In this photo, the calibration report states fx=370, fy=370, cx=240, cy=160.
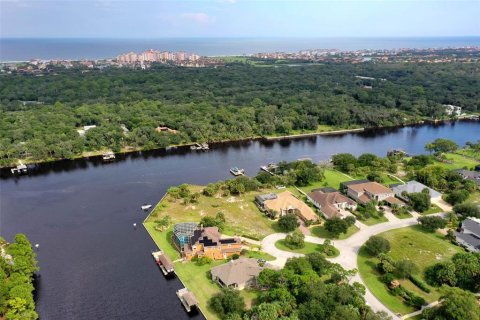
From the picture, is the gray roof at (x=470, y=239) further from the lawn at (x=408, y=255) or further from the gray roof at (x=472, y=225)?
the lawn at (x=408, y=255)

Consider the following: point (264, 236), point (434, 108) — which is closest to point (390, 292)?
point (264, 236)

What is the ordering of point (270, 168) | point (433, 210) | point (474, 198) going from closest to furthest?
point (433, 210) → point (474, 198) → point (270, 168)

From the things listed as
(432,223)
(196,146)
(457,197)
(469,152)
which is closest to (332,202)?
(432,223)

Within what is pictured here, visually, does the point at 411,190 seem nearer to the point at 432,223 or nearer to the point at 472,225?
the point at 432,223

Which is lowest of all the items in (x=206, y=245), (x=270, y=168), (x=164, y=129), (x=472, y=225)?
(x=270, y=168)

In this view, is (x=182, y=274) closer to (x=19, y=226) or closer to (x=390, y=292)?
(x=390, y=292)

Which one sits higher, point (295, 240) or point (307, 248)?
point (295, 240)

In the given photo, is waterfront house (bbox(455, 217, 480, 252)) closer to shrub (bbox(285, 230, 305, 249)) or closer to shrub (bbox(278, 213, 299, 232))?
shrub (bbox(285, 230, 305, 249))

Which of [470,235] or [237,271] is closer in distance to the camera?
[237,271]
